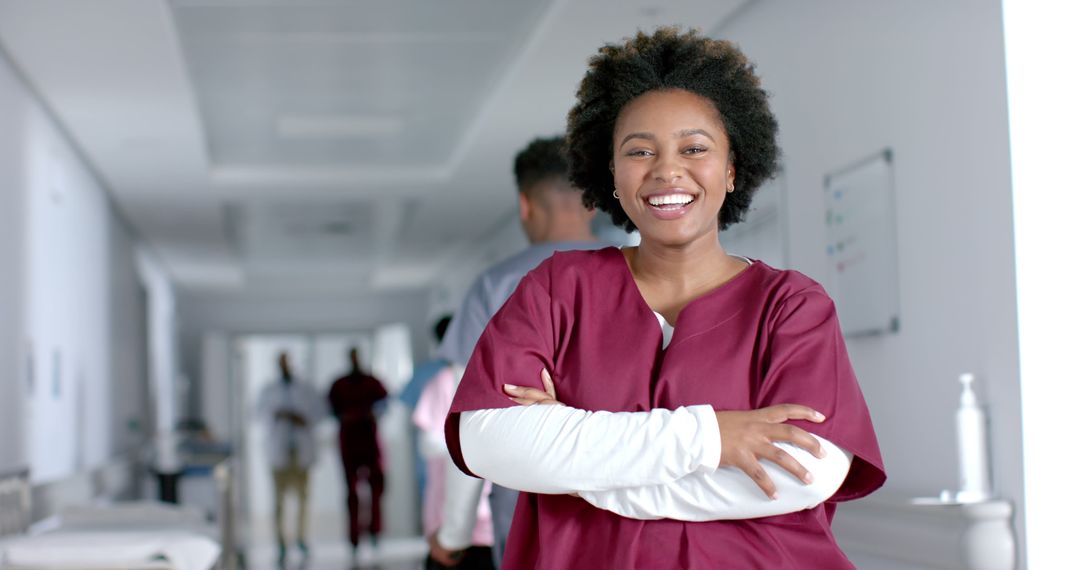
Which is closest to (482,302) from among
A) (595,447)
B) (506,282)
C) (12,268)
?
(506,282)

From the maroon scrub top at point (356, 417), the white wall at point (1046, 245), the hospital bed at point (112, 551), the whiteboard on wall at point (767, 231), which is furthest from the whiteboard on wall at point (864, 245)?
the maroon scrub top at point (356, 417)

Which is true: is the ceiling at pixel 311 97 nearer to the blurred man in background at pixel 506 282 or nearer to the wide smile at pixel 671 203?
the blurred man in background at pixel 506 282

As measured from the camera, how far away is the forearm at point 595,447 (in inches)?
53.9

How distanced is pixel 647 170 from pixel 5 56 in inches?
185

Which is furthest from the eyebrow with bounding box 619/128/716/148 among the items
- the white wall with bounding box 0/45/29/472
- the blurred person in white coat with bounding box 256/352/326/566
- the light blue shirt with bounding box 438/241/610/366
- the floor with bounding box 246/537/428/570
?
the blurred person in white coat with bounding box 256/352/326/566

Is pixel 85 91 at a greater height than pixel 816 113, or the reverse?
pixel 85 91

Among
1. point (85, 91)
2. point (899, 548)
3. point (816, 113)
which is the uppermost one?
point (85, 91)

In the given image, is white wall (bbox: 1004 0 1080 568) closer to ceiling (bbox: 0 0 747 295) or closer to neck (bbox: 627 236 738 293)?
neck (bbox: 627 236 738 293)

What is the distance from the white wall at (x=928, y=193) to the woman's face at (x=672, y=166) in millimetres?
1747

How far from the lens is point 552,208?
9.62ft

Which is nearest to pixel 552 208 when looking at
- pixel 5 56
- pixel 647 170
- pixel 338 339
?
pixel 647 170

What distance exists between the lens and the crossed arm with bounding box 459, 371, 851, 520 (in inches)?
53.9

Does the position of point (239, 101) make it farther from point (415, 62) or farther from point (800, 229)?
point (800, 229)

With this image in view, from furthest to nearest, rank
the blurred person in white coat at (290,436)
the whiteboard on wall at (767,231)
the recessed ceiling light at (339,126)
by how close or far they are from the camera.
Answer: the blurred person in white coat at (290,436)
the recessed ceiling light at (339,126)
the whiteboard on wall at (767,231)
